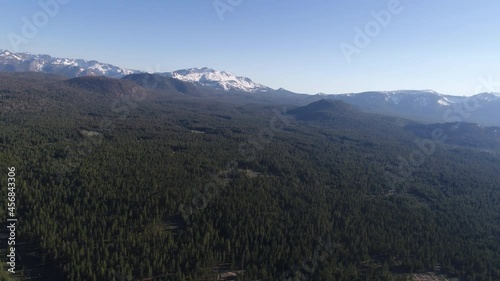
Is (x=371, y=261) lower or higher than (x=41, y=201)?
lower

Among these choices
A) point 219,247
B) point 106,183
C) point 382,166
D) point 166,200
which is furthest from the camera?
point 382,166

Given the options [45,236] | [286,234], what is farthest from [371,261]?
[45,236]

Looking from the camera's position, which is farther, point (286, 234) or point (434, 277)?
point (286, 234)

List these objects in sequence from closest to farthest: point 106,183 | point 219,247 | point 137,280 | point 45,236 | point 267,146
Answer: point 137,280 < point 45,236 < point 219,247 < point 106,183 < point 267,146

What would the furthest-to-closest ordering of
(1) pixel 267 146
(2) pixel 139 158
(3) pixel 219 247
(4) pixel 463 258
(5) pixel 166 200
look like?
1. (1) pixel 267 146
2. (2) pixel 139 158
3. (5) pixel 166 200
4. (4) pixel 463 258
5. (3) pixel 219 247

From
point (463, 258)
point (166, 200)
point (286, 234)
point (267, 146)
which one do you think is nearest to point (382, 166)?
point (267, 146)

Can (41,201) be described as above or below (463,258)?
above

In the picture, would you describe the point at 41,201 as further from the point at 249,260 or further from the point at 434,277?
the point at 434,277

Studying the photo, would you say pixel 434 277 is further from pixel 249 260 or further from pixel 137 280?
pixel 137 280

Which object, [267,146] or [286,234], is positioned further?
[267,146]
